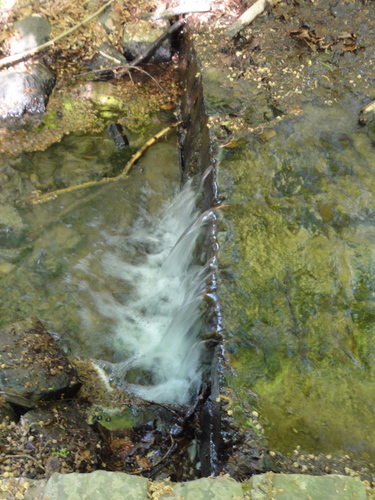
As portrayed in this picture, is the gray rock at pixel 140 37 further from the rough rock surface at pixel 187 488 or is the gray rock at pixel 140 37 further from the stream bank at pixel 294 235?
the rough rock surface at pixel 187 488

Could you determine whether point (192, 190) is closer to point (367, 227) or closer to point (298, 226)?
point (298, 226)

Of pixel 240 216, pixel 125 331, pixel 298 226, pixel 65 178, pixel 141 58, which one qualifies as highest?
pixel 141 58

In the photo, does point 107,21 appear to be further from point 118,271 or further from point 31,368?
point 31,368

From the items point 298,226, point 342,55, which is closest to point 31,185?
point 298,226

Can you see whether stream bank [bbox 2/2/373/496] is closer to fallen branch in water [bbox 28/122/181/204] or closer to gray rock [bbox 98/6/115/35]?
fallen branch in water [bbox 28/122/181/204]

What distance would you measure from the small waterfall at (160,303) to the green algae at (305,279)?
0.43 m

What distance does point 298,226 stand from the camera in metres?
4.07

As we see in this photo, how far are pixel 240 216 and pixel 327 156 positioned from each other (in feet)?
4.58

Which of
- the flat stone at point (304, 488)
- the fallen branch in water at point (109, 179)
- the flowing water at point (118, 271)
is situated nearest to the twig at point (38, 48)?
the flowing water at point (118, 271)

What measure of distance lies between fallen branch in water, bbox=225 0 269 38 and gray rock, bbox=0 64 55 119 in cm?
270

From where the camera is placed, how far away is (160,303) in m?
4.61

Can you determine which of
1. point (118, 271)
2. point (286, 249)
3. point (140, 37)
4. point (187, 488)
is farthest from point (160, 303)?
point (140, 37)

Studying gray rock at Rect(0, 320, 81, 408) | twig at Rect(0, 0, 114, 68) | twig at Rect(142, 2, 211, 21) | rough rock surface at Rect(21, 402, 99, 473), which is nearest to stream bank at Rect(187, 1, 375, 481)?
twig at Rect(142, 2, 211, 21)

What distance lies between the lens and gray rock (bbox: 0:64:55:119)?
5.78m
